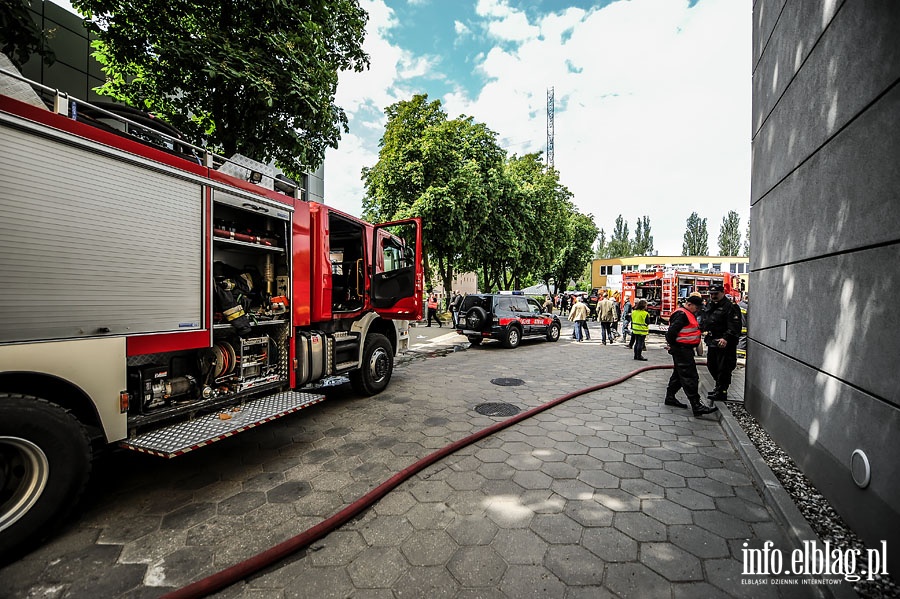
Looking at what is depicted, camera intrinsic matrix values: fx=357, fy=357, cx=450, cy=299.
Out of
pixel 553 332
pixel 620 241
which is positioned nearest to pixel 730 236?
pixel 620 241

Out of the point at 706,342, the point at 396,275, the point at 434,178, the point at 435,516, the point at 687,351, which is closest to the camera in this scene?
the point at 435,516

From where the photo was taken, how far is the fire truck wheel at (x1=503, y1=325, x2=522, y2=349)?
40.1 ft

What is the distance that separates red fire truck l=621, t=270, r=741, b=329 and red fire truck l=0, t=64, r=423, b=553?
1638cm

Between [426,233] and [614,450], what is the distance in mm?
10649

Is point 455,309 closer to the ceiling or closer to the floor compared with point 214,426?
closer to the ceiling

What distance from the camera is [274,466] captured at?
3762 millimetres

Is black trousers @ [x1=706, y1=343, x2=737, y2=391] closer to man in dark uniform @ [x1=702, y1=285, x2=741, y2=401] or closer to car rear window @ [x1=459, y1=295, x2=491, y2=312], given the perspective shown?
man in dark uniform @ [x1=702, y1=285, x2=741, y2=401]

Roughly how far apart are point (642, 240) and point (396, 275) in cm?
7628

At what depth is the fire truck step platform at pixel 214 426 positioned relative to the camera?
3.01 m

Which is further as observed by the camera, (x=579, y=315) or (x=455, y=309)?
(x=455, y=309)

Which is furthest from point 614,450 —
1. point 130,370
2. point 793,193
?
point 130,370

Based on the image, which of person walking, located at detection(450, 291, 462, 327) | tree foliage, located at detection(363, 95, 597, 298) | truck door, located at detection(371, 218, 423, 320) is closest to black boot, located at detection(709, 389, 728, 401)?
truck door, located at detection(371, 218, 423, 320)

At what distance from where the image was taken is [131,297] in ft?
10.1

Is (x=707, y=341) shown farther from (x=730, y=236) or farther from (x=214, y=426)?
(x=730, y=236)
